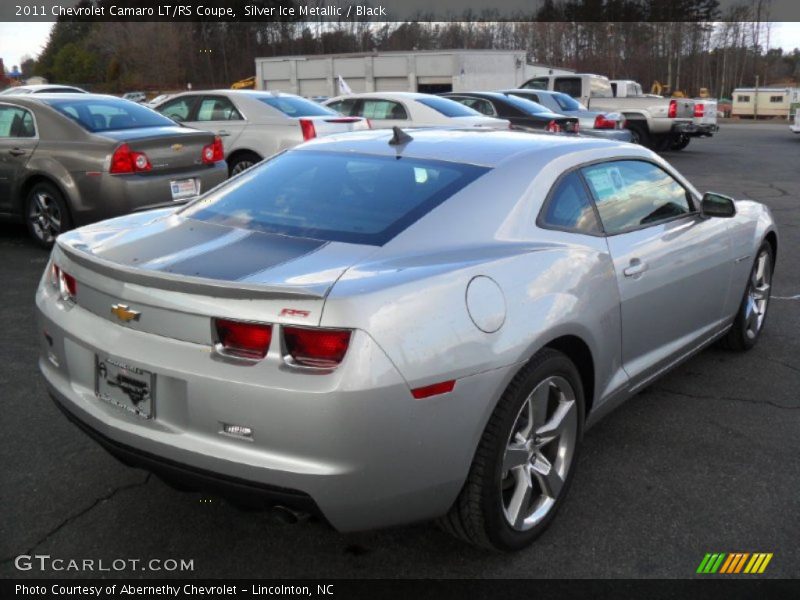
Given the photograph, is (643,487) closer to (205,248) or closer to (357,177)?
(357,177)

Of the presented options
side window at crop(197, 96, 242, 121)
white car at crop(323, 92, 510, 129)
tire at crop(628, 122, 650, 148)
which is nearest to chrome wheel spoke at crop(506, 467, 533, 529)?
side window at crop(197, 96, 242, 121)

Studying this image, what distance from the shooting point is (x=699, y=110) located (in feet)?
66.3

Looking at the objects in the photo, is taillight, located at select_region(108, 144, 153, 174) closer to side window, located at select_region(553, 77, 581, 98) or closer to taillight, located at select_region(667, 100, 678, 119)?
taillight, located at select_region(667, 100, 678, 119)

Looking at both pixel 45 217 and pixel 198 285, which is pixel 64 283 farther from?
pixel 45 217

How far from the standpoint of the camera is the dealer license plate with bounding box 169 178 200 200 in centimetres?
746

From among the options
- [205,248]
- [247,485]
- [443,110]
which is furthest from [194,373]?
[443,110]

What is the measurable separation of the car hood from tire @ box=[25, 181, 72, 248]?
4.72m

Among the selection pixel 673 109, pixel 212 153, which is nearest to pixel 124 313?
pixel 212 153

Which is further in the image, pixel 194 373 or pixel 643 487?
pixel 643 487

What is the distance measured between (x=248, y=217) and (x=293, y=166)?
1.62ft

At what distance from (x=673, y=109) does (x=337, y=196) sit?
18.2 m

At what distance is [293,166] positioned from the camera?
3.54 meters

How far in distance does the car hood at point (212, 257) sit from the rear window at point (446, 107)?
30.7 feet

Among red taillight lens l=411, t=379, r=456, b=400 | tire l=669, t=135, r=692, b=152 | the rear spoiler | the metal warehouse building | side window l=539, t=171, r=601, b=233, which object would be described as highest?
the metal warehouse building
